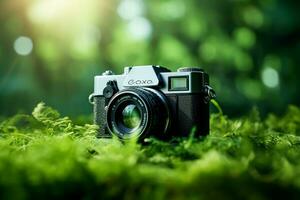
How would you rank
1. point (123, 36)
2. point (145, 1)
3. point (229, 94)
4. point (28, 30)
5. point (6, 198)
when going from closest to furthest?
point (6, 198)
point (28, 30)
point (229, 94)
point (145, 1)
point (123, 36)

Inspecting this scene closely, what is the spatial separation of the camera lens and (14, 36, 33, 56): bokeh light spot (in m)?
8.45

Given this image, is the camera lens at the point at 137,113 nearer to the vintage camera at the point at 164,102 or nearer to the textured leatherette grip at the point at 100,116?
the vintage camera at the point at 164,102

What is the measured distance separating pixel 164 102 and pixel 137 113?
0.12 m

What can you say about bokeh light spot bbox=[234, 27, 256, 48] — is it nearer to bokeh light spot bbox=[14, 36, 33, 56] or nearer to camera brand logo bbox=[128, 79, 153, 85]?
bokeh light spot bbox=[14, 36, 33, 56]

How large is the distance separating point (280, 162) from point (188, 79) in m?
0.77

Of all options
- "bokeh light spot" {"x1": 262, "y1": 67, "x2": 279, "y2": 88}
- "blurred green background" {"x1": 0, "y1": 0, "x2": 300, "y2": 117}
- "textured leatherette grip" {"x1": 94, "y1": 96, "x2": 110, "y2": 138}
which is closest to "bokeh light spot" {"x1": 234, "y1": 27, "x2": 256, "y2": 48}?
"blurred green background" {"x1": 0, "y1": 0, "x2": 300, "y2": 117}

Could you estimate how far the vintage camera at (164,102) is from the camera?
6.08 feet

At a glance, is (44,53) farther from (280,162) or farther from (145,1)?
(280,162)

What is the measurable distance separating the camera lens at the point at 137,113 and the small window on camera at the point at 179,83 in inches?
2.8

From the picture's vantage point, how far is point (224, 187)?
3.22 ft

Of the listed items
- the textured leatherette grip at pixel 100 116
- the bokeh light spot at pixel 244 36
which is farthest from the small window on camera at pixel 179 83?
the bokeh light spot at pixel 244 36

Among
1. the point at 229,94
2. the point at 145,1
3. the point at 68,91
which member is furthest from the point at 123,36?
the point at 229,94

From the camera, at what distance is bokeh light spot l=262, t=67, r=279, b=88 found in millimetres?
10332

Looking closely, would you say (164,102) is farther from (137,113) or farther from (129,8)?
(129,8)
